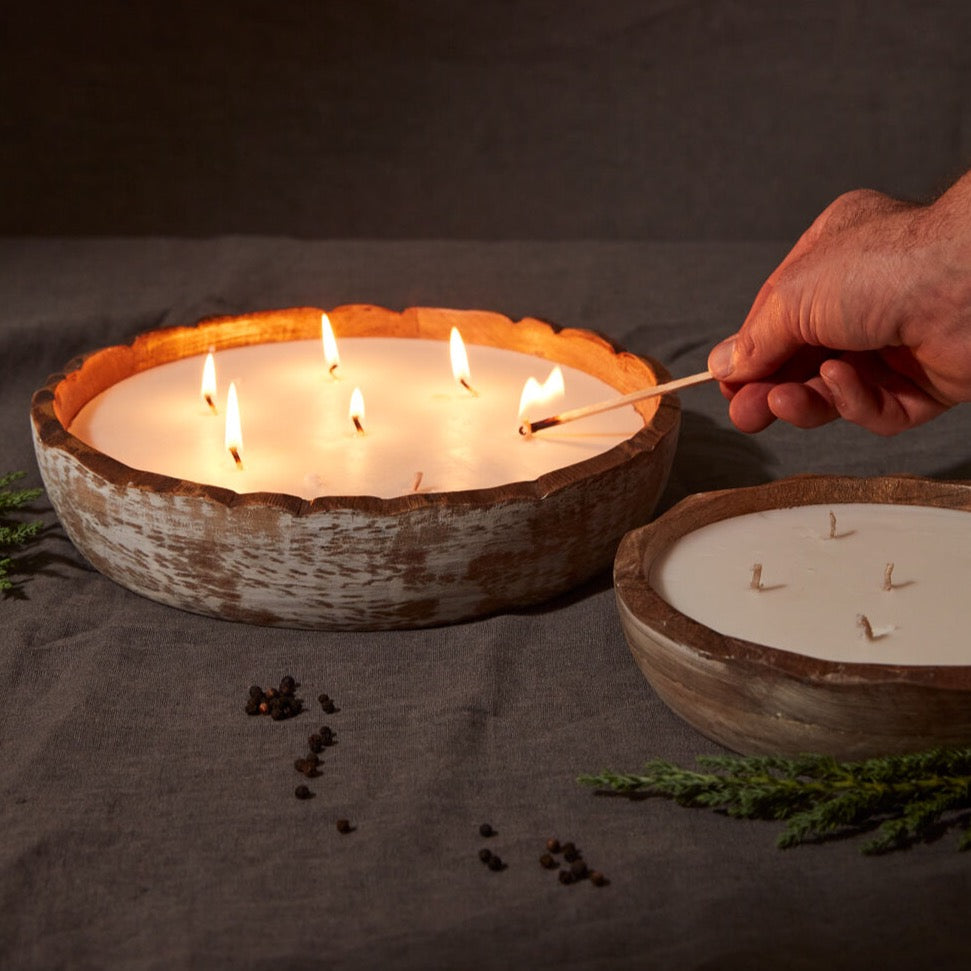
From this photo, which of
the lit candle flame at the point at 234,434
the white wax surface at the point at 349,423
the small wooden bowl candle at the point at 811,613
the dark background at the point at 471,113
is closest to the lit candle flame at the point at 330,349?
the white wax surface at the point at 349,423

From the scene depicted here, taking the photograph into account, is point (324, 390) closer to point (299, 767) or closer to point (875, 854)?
point (299, 767)

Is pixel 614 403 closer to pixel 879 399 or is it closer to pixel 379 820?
pixel 879 399

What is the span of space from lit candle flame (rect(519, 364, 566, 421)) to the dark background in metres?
1.46

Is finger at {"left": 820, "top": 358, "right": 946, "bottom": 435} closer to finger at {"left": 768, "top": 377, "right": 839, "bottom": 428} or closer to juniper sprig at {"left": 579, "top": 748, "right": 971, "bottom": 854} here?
finger at {"left": 768, "top": 377, "right": 839, "bottom": 428}

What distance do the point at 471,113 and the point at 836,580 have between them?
1994 mm

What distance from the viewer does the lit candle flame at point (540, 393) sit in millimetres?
1718

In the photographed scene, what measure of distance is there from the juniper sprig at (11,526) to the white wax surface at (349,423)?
0.40 ft

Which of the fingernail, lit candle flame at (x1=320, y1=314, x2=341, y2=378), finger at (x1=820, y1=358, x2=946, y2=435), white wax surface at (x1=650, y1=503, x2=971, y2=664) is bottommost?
lit candle flame at (x1=320, y1=314, x2=341, y2=378)

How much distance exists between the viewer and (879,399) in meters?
1.64

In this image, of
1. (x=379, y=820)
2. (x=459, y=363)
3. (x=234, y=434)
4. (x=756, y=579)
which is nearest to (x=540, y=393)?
(x=459, y=363)

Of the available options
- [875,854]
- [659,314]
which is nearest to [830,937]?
[875,854]

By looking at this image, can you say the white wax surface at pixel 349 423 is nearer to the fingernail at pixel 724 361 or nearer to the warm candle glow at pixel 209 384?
the warm candle glow at pixel 209 384

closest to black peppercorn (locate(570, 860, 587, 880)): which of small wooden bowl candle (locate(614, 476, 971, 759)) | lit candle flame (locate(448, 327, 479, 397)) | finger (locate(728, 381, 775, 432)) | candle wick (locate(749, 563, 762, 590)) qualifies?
small wooden bowl candle (locate(614, 476, 971, 759))

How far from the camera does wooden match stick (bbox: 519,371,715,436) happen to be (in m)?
1.56
